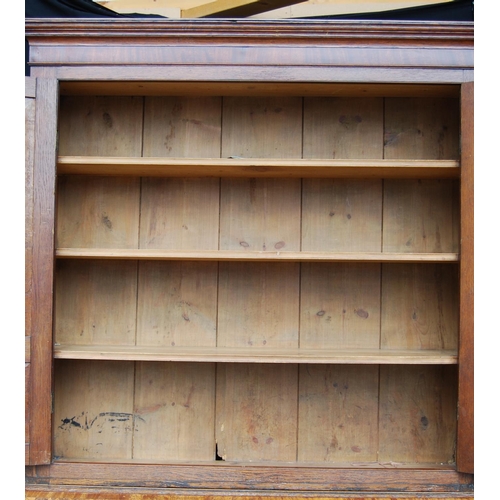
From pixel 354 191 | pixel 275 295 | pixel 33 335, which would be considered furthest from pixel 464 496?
pixel 33 335

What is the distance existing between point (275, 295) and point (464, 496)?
1017 mm

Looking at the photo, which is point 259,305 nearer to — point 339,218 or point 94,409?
point 339,218

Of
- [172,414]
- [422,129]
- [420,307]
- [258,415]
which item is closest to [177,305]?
[172,414]

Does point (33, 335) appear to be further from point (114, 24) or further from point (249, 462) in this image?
point (114, 24)

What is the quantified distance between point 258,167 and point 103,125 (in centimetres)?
73

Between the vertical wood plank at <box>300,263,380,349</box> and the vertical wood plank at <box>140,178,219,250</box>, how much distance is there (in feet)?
1.58

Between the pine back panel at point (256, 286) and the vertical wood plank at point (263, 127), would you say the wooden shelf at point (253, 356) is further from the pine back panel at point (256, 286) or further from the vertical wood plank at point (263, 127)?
the vertical wood plank at point (263, 127)

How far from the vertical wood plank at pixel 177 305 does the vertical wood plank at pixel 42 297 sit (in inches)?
17.5

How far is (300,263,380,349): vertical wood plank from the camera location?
8.32 feet

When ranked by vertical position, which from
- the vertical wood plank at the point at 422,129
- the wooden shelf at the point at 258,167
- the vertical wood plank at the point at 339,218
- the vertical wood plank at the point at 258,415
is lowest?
the vertical wood plank at the point at 258,415

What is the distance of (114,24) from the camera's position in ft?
7.25

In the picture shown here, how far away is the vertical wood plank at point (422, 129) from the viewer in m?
2.54

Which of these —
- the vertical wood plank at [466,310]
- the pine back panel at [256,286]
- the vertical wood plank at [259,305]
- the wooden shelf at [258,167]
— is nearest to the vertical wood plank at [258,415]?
the pine back panel at [256,286]

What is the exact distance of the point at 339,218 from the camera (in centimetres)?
256
